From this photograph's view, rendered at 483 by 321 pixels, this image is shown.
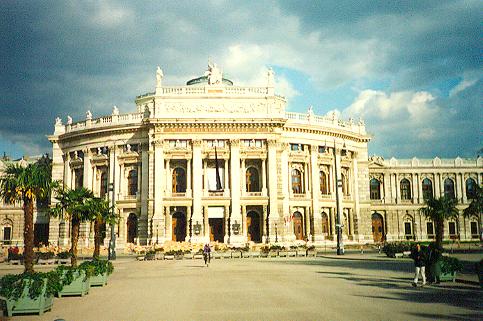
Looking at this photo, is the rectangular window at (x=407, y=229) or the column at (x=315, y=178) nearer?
the column at (x=315, y=178)

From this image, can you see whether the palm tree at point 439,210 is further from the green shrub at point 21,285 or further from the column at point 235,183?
the green shrub at point 21,285

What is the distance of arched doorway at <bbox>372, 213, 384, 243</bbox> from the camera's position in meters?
84.0

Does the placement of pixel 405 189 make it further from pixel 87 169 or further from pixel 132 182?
pixel 87 169

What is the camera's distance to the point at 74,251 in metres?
27.5

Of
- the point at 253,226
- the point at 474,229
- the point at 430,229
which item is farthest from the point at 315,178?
the point at 474,229

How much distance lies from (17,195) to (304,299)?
46.4ft

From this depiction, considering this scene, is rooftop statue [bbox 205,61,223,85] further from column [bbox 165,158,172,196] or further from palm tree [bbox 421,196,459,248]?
palm tree [bbox 421,196,459,248]

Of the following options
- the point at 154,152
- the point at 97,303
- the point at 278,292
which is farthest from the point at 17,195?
the point at 154,152

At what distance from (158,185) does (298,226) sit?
68.7 ft

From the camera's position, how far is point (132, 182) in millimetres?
68812

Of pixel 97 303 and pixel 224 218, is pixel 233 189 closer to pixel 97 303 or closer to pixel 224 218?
pixel 224 218

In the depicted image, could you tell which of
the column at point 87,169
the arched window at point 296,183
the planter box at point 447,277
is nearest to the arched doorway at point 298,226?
the arched window at point 296,183

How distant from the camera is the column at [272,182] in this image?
208ft

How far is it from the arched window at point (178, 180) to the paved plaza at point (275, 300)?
39.9m
